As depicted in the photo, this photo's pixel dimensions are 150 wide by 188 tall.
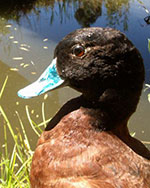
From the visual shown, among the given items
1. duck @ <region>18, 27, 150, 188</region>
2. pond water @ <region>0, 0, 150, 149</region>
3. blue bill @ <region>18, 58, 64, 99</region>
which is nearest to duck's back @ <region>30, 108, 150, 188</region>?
duck @ <region>18, 27, 150, 188</region>

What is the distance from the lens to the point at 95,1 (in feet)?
12.0

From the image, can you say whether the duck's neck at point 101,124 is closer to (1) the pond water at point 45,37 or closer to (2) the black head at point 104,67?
(2) the black head at point 104,67

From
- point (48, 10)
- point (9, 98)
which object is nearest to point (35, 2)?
point (48, 10)

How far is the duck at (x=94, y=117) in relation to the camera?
0.86 meters

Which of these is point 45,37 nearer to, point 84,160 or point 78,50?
point 78,50

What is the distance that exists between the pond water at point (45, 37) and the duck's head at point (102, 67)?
0.76 metres

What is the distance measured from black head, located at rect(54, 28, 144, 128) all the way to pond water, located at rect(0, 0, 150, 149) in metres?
0.76

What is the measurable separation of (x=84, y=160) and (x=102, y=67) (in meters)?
0.30

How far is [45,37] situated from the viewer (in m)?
2.80

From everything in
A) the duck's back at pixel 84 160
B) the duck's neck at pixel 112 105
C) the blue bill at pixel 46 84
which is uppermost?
the blue bill at pixel 46 84

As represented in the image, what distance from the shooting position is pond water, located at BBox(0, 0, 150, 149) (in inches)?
79.6

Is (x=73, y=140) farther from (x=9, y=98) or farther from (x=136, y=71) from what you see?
(x=9, y=98)

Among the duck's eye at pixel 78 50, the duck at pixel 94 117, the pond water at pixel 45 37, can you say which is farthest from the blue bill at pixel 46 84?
the pond water at pixel 45 37

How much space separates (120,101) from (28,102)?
1.28 m
